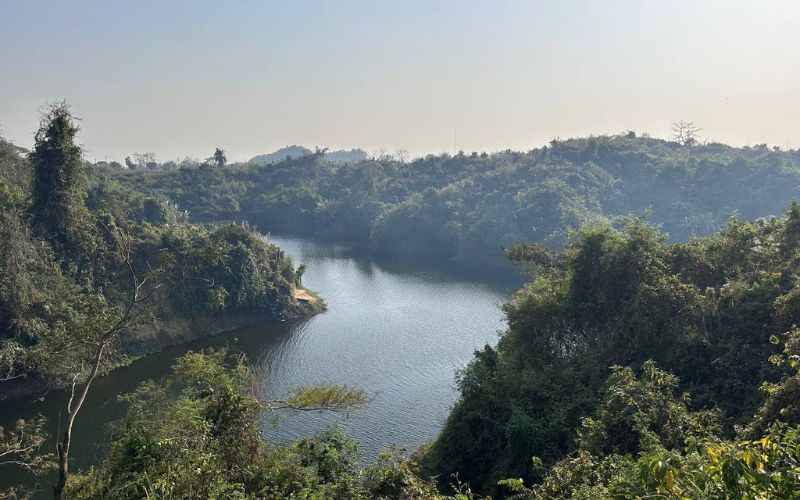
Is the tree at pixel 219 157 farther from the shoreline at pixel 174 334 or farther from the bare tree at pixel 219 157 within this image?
the shoreline at pixel 174 334

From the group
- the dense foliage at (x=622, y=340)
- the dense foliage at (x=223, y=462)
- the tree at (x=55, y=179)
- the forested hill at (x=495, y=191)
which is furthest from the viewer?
the forested hill at (x=495, y=191)

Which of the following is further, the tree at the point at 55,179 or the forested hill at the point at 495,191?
the forested hill at the point at 495,191

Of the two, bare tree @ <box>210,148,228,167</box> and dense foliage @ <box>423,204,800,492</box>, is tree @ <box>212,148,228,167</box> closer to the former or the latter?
bare tree @ <box>210,148,228,167</box>

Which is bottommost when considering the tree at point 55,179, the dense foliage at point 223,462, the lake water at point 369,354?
the lake water at point 369,354

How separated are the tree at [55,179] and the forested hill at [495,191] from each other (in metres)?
45.0

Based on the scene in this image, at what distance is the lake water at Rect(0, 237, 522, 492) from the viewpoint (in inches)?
887

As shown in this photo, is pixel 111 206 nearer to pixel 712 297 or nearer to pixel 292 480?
pixel 292 480

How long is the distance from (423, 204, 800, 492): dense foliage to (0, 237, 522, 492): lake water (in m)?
4.39

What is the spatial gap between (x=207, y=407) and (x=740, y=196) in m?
69.8

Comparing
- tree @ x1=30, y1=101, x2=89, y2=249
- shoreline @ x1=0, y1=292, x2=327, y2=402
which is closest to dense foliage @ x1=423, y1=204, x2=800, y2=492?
shoreline @ x1=0, y1=292, x2=327, y2=402

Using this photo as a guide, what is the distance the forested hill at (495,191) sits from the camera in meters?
65.2

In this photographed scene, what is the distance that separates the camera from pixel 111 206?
3972 cm

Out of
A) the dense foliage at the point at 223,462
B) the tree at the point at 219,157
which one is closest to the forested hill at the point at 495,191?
the tree at the point at 219,157

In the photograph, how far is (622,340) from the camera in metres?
17.8
